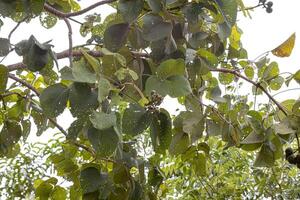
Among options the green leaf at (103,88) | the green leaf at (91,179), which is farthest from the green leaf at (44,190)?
the green leaf at (103,88)

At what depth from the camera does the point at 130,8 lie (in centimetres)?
81

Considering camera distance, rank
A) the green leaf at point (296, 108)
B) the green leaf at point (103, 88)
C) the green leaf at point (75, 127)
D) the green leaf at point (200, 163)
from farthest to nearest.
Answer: the green leaf at point (200, 163) < the green leaf at point (296, 108) < the green leaf at point (75, 127) < the green leaf at point (103, 88)

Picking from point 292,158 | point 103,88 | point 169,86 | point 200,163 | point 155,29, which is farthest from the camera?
point 200,163

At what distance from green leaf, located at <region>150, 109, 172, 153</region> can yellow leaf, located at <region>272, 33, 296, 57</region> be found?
0.38 m

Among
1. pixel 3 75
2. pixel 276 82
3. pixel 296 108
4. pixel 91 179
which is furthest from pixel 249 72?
pixel 3 75

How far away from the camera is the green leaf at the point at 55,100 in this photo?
27.7 inches

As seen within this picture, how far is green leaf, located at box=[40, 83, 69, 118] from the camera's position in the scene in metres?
0.70

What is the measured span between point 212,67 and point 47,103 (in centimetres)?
42

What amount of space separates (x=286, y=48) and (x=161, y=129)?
411 mm

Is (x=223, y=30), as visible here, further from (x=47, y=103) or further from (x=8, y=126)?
(x=8, y=126)

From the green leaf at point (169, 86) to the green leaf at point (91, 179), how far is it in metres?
0.28

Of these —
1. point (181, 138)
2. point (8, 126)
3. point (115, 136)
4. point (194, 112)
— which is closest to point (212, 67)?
point (194, 112)

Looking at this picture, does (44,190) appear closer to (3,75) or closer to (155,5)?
(3,75)

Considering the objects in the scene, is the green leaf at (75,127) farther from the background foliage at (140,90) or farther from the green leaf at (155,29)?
the green leaf at (155,29)
